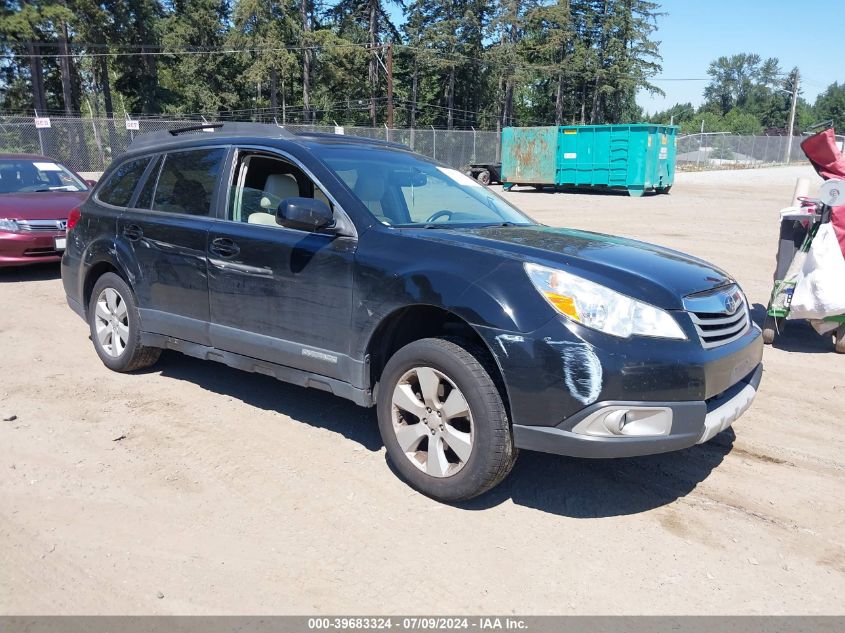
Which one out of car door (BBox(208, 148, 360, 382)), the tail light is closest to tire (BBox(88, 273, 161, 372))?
the tail light

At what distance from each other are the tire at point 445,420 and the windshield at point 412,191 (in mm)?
940

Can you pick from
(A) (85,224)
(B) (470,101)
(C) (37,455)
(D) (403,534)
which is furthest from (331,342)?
(B) (470,101)

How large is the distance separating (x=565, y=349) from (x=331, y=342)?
1425mm

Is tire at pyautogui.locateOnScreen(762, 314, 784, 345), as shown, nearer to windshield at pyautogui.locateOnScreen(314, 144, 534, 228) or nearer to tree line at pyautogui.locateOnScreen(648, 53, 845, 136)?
windshield at pyautogui.locateOnScreen(314, 144, 534, 228)

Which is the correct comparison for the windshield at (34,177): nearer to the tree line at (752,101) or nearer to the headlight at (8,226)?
the headlight at (8,226)

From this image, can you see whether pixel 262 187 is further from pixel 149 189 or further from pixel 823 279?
pixel 823 279

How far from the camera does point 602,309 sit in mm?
3252

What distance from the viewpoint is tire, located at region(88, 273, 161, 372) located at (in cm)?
532

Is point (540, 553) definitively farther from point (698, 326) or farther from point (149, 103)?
point (149, 103)

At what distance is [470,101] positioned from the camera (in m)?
59.8

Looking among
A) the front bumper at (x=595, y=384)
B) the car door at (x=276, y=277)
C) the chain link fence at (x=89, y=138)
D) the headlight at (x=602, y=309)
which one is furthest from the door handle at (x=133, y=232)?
the chain link fence at (x=89, y=138)

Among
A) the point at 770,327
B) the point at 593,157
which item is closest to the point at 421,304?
the point at 770,327

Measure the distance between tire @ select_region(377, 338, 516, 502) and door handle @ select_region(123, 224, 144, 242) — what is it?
8.19 feet

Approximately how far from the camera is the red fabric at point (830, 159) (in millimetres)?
5938
